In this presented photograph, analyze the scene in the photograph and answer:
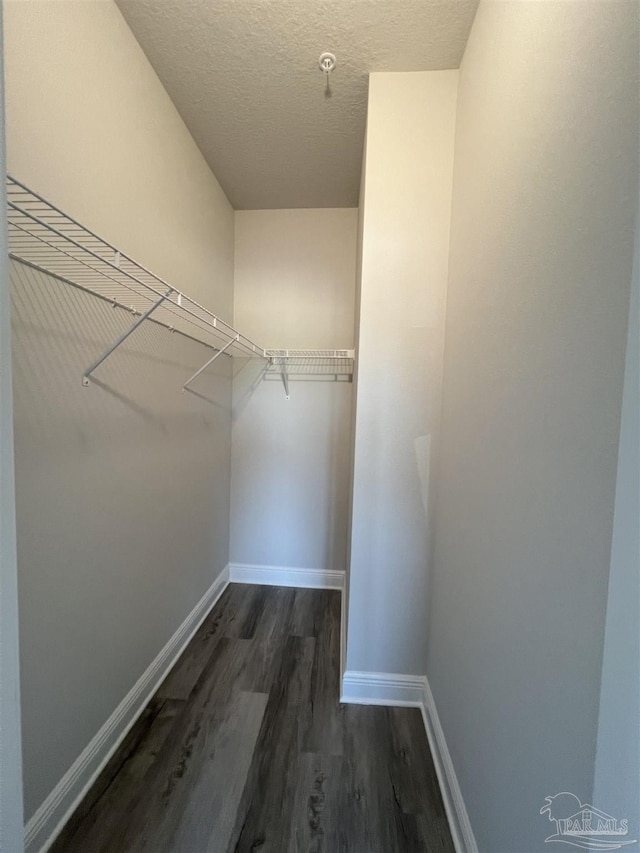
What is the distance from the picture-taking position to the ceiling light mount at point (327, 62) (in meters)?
1.23

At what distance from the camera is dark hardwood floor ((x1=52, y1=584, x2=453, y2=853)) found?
98 cm

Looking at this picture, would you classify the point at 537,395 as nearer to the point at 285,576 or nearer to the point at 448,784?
the point at 448,784

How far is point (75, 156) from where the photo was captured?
3.17 ft

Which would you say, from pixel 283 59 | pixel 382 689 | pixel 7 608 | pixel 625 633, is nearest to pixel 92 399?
pixel 7 608

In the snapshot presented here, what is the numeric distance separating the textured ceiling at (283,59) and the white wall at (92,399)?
0.12 m

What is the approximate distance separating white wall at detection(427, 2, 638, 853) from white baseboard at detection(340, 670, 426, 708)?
0.35 metres

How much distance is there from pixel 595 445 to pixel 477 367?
0.53 metres

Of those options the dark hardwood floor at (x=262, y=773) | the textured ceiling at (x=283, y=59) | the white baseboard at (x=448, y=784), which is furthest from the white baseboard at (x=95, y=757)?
the textured ceiling at (x=283, y=59)

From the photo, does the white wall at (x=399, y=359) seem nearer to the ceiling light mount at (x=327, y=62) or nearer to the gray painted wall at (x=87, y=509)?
the ceiling light mount at (x=327, y=62)

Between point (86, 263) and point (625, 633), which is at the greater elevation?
point (86, 263)

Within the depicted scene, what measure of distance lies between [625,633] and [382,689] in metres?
1.35

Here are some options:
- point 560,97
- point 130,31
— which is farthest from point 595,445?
point 130,31

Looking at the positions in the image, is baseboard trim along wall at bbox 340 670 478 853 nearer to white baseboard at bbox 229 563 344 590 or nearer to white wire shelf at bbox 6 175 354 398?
white baseboard at bbox 229 563 344 590

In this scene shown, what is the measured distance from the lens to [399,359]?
1.35m
